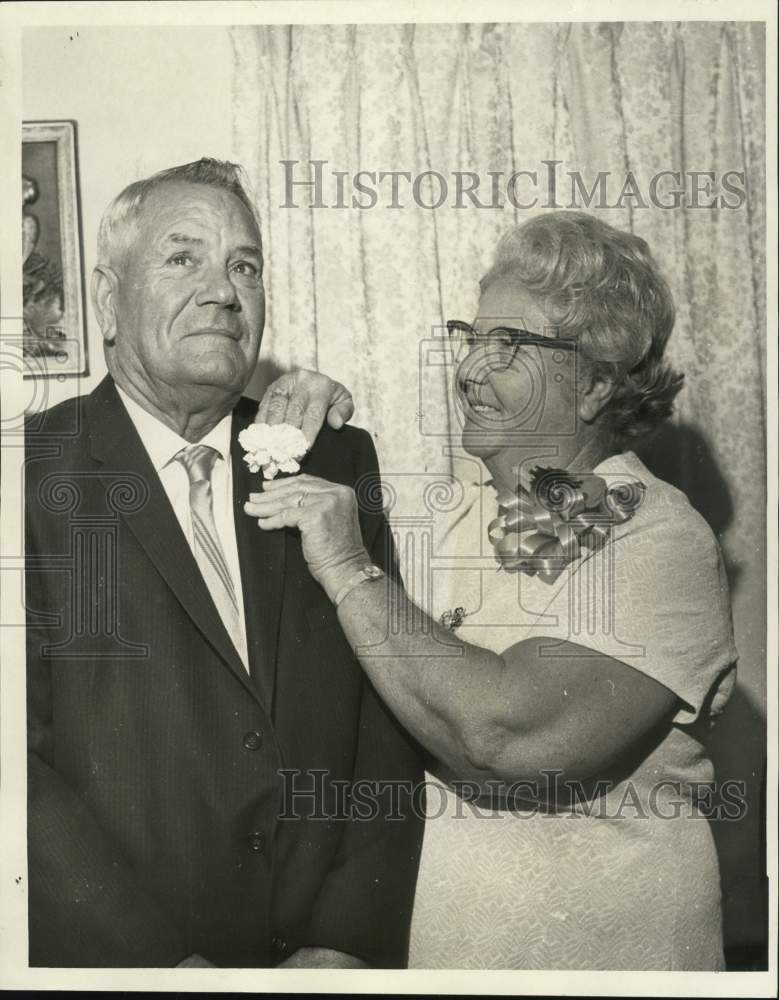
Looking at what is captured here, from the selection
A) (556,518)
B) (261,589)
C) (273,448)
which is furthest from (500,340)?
(261,589)

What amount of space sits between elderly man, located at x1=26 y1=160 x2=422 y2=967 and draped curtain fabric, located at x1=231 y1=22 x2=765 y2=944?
129 mm

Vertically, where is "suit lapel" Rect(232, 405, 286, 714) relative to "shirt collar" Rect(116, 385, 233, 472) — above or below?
below

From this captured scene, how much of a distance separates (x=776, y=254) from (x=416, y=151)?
0.86 metres

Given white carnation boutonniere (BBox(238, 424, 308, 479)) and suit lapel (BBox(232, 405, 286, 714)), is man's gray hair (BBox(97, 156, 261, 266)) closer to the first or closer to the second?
white carnation boutonniere (BBox(238, 424, 308, 479))

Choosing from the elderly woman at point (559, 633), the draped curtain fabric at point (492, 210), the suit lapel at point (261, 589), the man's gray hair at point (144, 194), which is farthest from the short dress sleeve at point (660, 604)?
the man's gray hair at point (144, 194)

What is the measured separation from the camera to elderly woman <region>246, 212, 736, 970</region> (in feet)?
8.86

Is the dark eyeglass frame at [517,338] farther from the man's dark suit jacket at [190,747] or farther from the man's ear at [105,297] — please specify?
the man's ear at [105,297]

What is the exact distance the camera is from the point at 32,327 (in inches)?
113

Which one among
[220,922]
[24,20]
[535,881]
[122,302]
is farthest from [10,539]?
[535,881]

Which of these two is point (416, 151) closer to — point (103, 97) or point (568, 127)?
point (568, 127)

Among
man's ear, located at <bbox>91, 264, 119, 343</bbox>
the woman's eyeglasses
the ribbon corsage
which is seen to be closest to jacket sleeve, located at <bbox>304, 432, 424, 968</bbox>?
the ribbon corsage

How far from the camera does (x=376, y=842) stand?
2.78 metres

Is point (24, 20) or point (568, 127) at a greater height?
point (24, 20)

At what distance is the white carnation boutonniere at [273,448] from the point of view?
2.77m
